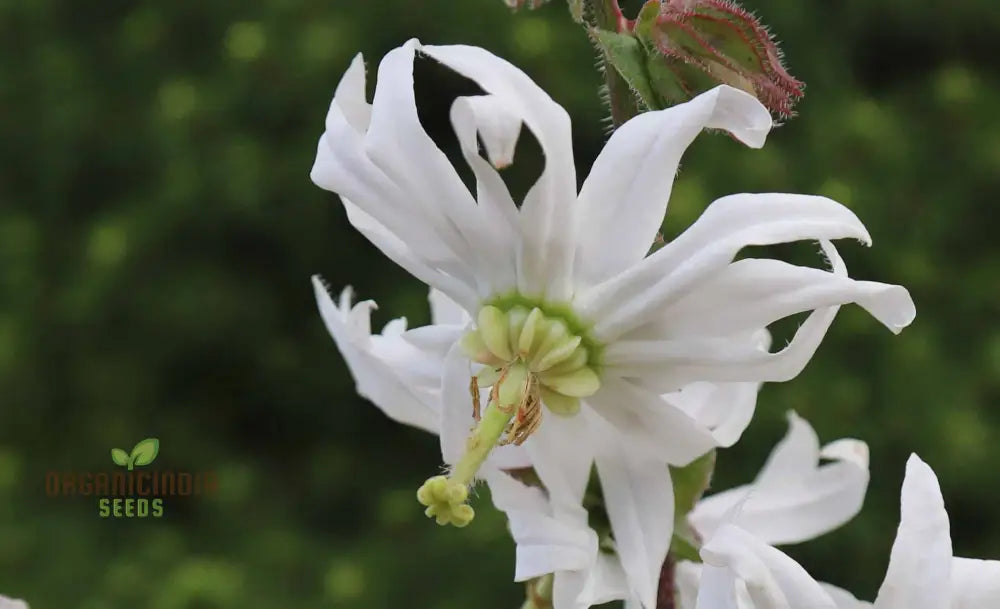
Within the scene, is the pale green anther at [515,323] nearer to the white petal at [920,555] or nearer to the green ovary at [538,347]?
the green ovary at [538,347]

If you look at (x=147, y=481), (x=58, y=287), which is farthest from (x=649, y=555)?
(x=58, y=287)

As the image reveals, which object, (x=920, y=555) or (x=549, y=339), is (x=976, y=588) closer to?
(x=920, y=555)

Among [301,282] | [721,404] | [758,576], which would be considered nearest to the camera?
[758,576]

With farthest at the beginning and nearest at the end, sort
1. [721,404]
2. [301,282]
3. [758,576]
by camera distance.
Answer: [301,282] < [721,404] < [758,576]

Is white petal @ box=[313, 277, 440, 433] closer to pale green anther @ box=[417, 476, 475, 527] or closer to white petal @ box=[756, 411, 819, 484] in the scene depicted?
pale green anther @ box=[417, 476, 475, 527]

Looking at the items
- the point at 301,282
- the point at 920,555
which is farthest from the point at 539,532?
the point at 301,282

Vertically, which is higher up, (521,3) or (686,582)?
(521,3)
